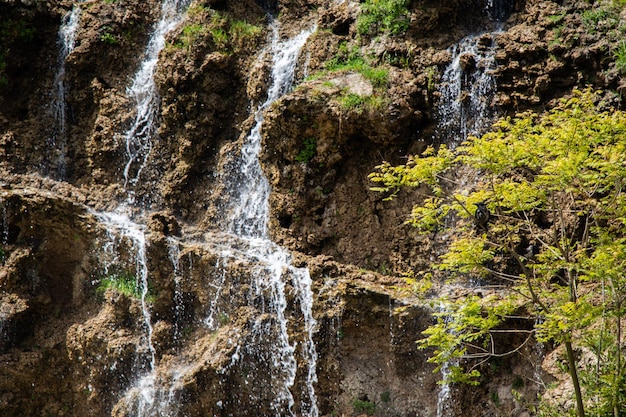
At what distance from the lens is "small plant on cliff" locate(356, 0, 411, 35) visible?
13938mm

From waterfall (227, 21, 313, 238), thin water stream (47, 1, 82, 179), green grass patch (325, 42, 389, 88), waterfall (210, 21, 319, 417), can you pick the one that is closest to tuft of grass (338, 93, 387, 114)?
green grass patch (325, 42, 389, 88)

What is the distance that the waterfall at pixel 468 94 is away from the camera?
494 inches

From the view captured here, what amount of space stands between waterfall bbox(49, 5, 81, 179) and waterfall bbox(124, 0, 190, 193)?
1.54 metres

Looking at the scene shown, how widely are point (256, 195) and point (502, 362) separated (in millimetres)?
5693

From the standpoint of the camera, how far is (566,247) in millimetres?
8148

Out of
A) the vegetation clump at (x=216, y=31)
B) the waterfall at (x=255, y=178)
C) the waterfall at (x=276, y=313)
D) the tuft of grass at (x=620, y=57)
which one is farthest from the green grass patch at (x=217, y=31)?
the tuft of grass at (x=620, y=57)

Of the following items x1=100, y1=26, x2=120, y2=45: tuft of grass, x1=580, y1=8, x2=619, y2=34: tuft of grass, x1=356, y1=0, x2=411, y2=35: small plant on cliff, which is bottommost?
x1=580, y1=8, x2=619, y2=34: tuft of grass

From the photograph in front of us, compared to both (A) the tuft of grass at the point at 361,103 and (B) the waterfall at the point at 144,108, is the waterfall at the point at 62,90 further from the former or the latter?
(A) the tuft of grass at the point at 361,103

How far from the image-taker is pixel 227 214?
44.7ft

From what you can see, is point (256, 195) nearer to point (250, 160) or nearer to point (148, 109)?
point (250, 160)

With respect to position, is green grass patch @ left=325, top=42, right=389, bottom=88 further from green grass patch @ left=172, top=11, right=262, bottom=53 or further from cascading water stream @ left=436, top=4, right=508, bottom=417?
green grass patch @ left=172, top=11, right=262, bottom=53

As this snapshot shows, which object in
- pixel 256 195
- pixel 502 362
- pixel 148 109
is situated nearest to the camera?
pixel 502 362

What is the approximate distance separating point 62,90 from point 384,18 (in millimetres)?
7517

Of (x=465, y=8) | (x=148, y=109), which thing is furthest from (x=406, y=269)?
(x=148, y=109)
